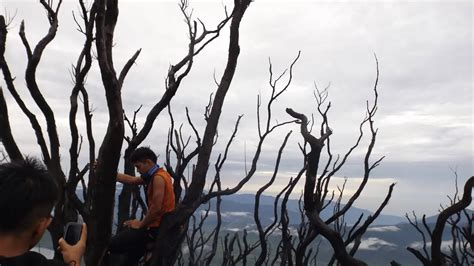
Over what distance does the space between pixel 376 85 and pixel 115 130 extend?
7.51 feet

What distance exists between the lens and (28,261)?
4.87 feet

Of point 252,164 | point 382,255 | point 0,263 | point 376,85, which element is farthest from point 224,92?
point 382,255

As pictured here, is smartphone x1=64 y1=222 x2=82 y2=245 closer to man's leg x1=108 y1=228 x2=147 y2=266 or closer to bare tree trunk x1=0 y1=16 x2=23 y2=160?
bare tree trunk x1=0 y1=16 x2=23 y2=160

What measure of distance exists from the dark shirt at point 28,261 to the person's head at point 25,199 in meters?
0.05

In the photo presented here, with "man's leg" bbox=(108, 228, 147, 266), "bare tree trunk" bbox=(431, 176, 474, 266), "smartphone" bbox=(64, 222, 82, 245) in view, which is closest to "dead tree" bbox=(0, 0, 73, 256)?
"man's leg" bbox=(108, 228, 147, 266)

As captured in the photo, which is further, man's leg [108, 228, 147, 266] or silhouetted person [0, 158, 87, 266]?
man's leg [108, 228, 147, 266]

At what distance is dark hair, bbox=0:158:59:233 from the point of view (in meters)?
1.46

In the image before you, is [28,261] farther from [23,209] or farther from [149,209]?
[149,209]

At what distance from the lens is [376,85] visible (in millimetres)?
3967

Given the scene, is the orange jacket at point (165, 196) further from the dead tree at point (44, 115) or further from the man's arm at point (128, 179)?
the dead tree at point (44, 115)

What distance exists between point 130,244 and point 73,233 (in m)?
2.42

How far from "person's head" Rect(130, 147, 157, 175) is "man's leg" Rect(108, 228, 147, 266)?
0.54 m

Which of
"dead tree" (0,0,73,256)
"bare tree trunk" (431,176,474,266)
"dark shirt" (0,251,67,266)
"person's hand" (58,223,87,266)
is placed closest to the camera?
"dark shirt" (0,251,67,266)

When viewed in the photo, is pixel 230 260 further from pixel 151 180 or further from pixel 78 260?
pixel 78 260
